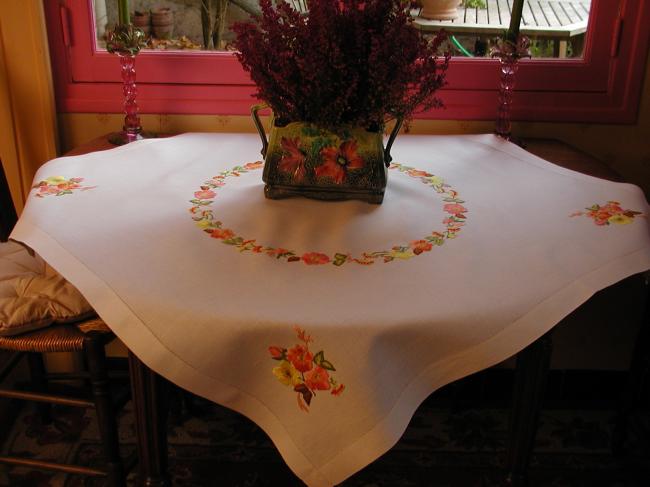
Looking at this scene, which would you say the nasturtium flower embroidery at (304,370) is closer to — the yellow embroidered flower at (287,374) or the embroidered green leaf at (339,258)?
the yellow embroidered flower at (287,374)

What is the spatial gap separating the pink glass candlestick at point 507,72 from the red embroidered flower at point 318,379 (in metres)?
1.13

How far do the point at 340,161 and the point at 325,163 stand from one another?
0.03 meters

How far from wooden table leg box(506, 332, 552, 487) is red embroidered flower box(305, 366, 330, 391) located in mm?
438

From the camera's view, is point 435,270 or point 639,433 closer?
point 435,270

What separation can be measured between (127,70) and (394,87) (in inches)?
33.9

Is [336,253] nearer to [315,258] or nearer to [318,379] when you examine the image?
[315,258]

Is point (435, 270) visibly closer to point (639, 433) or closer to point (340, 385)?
point (340, 385)

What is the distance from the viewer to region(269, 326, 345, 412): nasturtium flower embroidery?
982 mm

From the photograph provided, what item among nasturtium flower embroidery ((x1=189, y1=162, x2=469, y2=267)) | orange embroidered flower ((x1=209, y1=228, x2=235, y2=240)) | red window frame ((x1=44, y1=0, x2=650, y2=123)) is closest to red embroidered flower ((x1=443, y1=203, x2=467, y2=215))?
nasturtium flower embroidery ((x1=189, y1=162, x2=469, y2=267))

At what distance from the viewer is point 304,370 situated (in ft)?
3.27

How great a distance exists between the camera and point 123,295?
108 centimetres

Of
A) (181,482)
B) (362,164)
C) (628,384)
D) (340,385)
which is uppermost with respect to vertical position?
(362,164)

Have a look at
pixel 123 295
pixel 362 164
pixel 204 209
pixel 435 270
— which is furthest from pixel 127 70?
pixel 435 270

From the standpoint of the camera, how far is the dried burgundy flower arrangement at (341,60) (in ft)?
4.20
